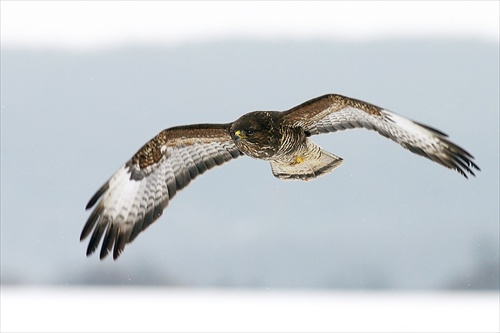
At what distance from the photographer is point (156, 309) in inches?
296

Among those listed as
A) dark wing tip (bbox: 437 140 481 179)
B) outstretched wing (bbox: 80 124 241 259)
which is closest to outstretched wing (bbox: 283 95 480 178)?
dark wing tip (bbox: 437 140 481 179)

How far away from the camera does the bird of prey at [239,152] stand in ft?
11.8

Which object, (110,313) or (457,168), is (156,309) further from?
(457,168)

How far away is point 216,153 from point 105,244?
2.37 feet

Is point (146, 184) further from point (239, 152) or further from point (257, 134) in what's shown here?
point (257, 134)

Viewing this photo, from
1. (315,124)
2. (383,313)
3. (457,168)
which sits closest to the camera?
(457,168)

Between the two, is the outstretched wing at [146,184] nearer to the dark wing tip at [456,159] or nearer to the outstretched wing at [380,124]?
the outstretched wing at [380,124]

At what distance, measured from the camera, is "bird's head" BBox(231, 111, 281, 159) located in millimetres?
3641

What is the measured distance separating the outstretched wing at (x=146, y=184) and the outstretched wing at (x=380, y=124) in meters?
0.49

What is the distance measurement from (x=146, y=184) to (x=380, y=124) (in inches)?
49.3

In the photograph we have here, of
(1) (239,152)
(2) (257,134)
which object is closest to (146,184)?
(1) (239,152)

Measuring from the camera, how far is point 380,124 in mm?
3660

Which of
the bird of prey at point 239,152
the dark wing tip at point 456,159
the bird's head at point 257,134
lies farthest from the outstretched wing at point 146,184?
the dark wing tip at point 456,159

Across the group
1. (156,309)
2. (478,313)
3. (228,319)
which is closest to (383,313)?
(478,313)
